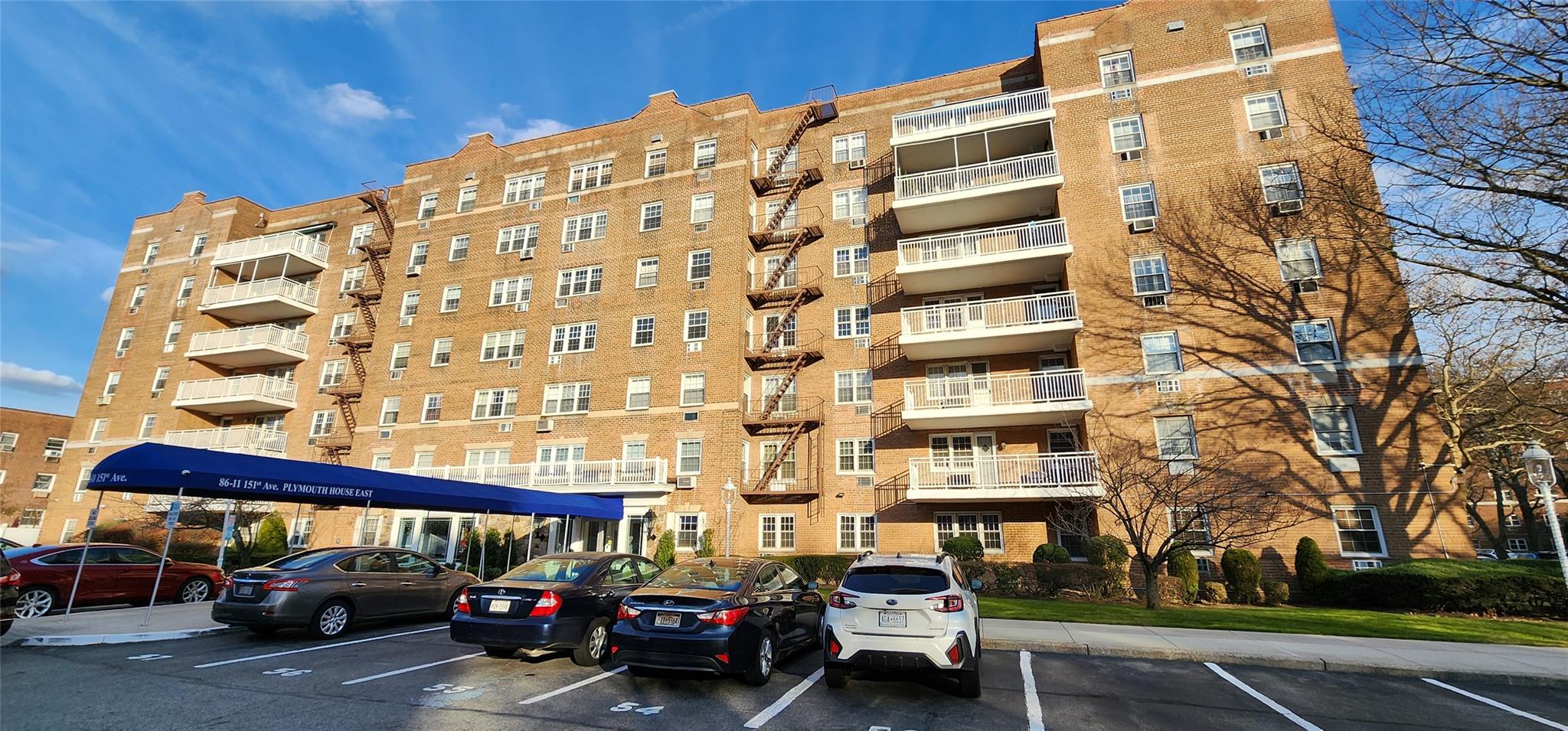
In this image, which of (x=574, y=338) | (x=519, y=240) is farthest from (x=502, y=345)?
(x=519, y=240)

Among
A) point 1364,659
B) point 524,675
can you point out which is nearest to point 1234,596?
point 1364,659

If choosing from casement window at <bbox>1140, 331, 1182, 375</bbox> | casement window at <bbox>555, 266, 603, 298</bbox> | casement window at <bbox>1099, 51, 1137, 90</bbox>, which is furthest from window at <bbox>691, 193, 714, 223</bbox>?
casement window at <bbox>1140, 331, 1182, 375</bbox>

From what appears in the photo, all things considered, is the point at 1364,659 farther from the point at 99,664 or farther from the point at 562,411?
the point at 562,411

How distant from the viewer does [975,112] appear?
2548 cm

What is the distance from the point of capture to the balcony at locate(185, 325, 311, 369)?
33.7m

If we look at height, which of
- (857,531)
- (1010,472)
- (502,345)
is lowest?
(857,531)

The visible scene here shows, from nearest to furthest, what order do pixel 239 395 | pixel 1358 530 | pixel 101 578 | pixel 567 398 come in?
pixel 101 578 < pixel 1358 530 < pixel 567 398 < pixel 239 395

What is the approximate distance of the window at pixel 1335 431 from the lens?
19.3 meters

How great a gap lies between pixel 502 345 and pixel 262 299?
15108 millimetres

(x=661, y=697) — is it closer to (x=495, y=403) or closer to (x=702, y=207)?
(x=702, y=207)

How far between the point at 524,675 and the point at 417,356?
91.6 feet

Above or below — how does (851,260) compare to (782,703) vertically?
above

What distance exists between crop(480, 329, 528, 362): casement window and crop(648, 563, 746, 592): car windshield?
2380 centimetres

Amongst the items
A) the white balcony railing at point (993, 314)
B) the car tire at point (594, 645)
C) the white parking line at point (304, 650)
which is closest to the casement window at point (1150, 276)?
the white balcony railing at point (993, 314)
